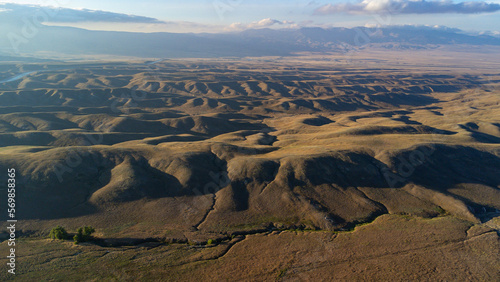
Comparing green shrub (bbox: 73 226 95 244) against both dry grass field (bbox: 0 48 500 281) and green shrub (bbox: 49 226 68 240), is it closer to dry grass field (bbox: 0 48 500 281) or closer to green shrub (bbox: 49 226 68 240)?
dry grass field (bbox: 0 48 500 281)

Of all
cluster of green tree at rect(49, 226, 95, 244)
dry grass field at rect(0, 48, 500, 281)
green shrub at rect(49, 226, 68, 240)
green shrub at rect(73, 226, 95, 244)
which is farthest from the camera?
green shrub at rect(49, 226, 68, 240)

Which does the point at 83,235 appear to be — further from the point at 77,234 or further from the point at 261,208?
the point at 261,208

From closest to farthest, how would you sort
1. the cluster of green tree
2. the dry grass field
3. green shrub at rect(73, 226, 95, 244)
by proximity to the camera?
the dry grass field
green shrub at rect(73, 226, 95, 244)
the cluster of green tree

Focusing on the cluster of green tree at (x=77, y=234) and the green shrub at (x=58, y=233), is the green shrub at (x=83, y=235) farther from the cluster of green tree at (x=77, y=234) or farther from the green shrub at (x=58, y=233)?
the green shrub at (x=58, y=233)

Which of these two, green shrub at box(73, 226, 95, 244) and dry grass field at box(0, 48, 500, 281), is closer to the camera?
dry grass field at box(0, 48, 500, 281)

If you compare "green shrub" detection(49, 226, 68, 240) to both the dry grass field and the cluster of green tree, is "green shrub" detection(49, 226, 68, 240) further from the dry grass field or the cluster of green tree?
the dry grass field

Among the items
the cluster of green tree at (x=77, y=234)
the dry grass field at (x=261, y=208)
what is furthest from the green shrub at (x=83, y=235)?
the dry grass field at (x=261, y=208)

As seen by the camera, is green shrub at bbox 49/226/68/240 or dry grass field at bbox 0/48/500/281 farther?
green shrub at bbox 49/226/68/240

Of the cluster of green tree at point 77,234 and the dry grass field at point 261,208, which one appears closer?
the dry grass field at point 261,208

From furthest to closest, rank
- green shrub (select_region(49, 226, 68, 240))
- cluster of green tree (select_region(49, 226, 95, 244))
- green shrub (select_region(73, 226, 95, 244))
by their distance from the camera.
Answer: green shrub (select_region(49, 226, 68, 240)) < cluster of green tree (select_region(49, 226, 95, 244)) < green shrub (select_region(73, 226, 95, 244))

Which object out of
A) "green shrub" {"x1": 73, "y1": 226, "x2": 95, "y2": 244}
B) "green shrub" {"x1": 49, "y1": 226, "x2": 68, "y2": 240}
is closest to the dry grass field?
"green shrub" {"x1": 49, "y1": 226, "x2": 68, "y2": 240}
